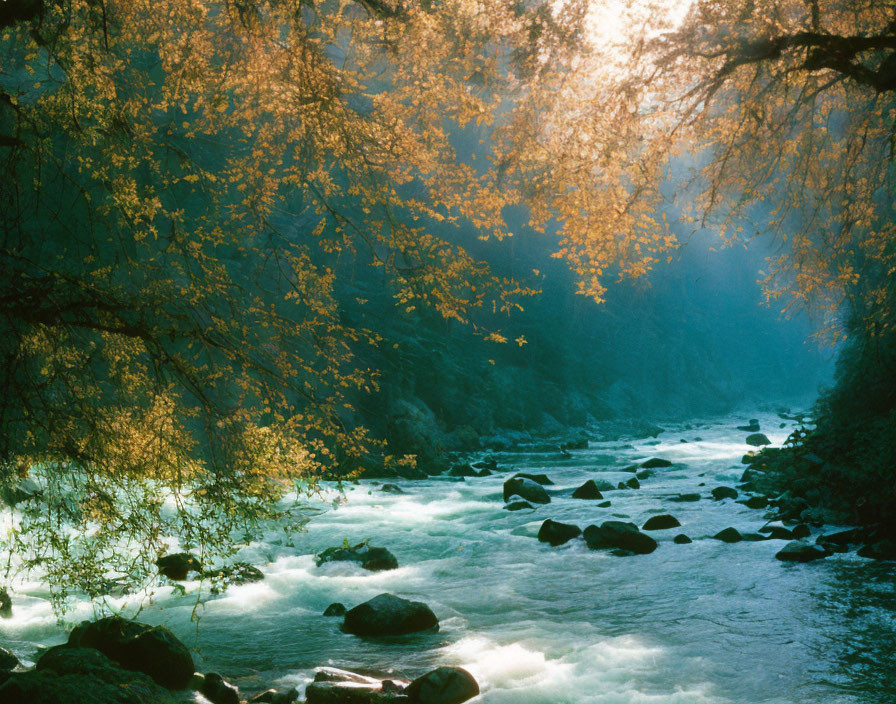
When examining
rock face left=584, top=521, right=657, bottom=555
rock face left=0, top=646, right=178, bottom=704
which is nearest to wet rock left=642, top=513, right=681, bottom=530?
rock face left=584, top=521, right=657, bottom=555

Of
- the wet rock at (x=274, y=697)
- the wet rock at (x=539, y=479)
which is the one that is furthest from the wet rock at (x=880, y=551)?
the wet rock at (x=539, y=479)

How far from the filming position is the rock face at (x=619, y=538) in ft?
33.9

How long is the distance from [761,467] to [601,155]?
13.2m

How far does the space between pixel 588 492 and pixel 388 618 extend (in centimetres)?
888

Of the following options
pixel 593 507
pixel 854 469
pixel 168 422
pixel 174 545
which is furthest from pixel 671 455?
pixel 168 422

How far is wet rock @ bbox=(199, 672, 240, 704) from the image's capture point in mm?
5305

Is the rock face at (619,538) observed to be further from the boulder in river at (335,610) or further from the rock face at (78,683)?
the rock face at (78,683)

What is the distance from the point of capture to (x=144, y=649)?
555 centimetres

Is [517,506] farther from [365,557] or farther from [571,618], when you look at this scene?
[571,618]

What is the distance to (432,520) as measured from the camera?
13.1 m

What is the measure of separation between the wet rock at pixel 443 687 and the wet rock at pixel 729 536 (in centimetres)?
663

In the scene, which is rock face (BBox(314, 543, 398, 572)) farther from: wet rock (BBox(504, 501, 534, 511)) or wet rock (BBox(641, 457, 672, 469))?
wet rock (BBox(641, 457, 672, 469))

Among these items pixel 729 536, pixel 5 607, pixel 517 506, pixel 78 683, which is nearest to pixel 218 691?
pixel 78 683

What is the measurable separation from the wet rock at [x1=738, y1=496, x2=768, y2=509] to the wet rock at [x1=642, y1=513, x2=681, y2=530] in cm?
213
